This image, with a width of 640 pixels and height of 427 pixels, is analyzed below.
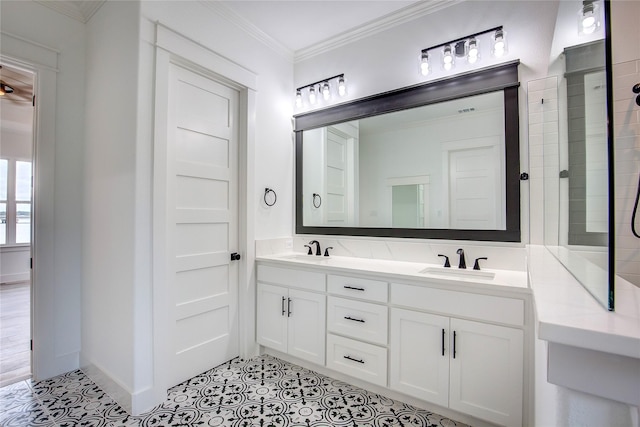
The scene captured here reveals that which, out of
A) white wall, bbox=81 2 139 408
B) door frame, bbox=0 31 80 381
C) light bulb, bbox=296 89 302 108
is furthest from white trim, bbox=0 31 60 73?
light bulb, bbox=296 89 302 108

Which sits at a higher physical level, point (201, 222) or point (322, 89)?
point (322, 89)

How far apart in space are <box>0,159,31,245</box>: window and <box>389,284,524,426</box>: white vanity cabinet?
6652 mm

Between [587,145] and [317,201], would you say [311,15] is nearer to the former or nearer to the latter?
[317,201]

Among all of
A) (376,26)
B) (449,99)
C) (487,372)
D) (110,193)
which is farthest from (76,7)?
(487,372)

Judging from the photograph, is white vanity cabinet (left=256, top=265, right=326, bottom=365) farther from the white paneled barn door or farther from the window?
the window

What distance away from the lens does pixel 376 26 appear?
Result: 8.40 ft

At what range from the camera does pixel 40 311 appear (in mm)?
2217

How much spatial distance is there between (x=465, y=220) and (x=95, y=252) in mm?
2783

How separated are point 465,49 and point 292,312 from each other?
2367 millimetres

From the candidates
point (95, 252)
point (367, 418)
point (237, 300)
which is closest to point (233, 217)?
point (237, 300)

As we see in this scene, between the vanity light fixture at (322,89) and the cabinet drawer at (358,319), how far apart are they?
6.13ft

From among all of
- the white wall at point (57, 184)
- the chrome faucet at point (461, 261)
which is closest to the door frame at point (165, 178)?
the white wall at point (57, 184)

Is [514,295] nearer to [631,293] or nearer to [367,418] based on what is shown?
[631,293]

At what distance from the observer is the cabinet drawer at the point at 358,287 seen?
199 cm
